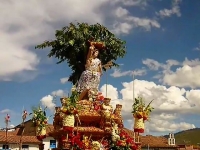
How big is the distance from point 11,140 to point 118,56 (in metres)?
27.5

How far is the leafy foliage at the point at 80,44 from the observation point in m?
28.5

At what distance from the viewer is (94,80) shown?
24375 millimetres

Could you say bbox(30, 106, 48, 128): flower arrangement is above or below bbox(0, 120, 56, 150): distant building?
above

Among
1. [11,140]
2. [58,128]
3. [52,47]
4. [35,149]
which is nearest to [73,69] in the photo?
[52,47]

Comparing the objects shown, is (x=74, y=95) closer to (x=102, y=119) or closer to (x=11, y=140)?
(x=102, y=119)

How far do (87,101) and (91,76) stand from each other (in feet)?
8.38

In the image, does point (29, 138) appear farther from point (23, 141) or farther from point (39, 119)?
point (39, 119)

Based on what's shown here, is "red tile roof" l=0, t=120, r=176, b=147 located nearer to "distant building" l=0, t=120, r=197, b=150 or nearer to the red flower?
"distant building" l=0, t=120, r=197, b=150

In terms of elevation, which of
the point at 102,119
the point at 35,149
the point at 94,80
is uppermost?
the point at 94,80

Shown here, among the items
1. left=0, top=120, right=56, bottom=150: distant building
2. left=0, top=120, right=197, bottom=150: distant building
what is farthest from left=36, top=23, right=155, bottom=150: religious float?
left=0, top=120, right=56, bottom=150: distant building

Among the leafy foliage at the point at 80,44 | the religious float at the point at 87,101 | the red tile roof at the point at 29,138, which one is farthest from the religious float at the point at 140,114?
the red tile roof at the point at 29,138

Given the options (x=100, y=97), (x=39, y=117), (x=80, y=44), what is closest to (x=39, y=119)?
(x=39, y=117)

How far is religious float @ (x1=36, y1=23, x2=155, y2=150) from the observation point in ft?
62.5

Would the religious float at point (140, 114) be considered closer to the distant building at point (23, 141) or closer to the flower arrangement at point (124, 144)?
the flower arrangement at point (124, 144)
